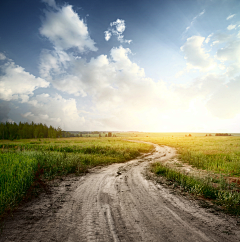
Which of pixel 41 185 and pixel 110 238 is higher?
pixel 110 238

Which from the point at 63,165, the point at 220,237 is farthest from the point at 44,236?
the point at 63,165

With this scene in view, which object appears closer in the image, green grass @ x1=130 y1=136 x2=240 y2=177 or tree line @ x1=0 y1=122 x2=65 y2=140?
green grass @ x1=130 y1=136 x2=240 y2=177

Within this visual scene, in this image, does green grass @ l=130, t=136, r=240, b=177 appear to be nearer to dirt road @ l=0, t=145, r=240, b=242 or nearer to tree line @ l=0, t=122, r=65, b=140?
dirt road @ l=0, t=145, r=240, b=242

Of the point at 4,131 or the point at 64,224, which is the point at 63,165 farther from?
the point at 4,131

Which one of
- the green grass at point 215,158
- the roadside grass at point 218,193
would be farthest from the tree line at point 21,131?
the roadside grass at point 218,193

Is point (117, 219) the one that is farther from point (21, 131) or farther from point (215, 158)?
point (21, 131)

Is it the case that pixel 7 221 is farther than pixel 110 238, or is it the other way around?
pixel 7 221

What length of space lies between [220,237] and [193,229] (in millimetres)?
678

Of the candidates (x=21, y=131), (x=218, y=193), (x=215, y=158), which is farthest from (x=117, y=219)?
(x=21, y=131)

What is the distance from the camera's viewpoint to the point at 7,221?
4.35 m

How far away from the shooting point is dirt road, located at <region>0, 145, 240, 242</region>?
3680 millimetres

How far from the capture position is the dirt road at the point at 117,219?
12.1 ft

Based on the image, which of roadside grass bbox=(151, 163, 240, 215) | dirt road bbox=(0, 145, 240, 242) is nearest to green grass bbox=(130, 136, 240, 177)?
roadside grass bbox=(151, 163, 240, 215)

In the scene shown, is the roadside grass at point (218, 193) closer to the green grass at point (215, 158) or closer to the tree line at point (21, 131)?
the green grass at point (215, 158)
